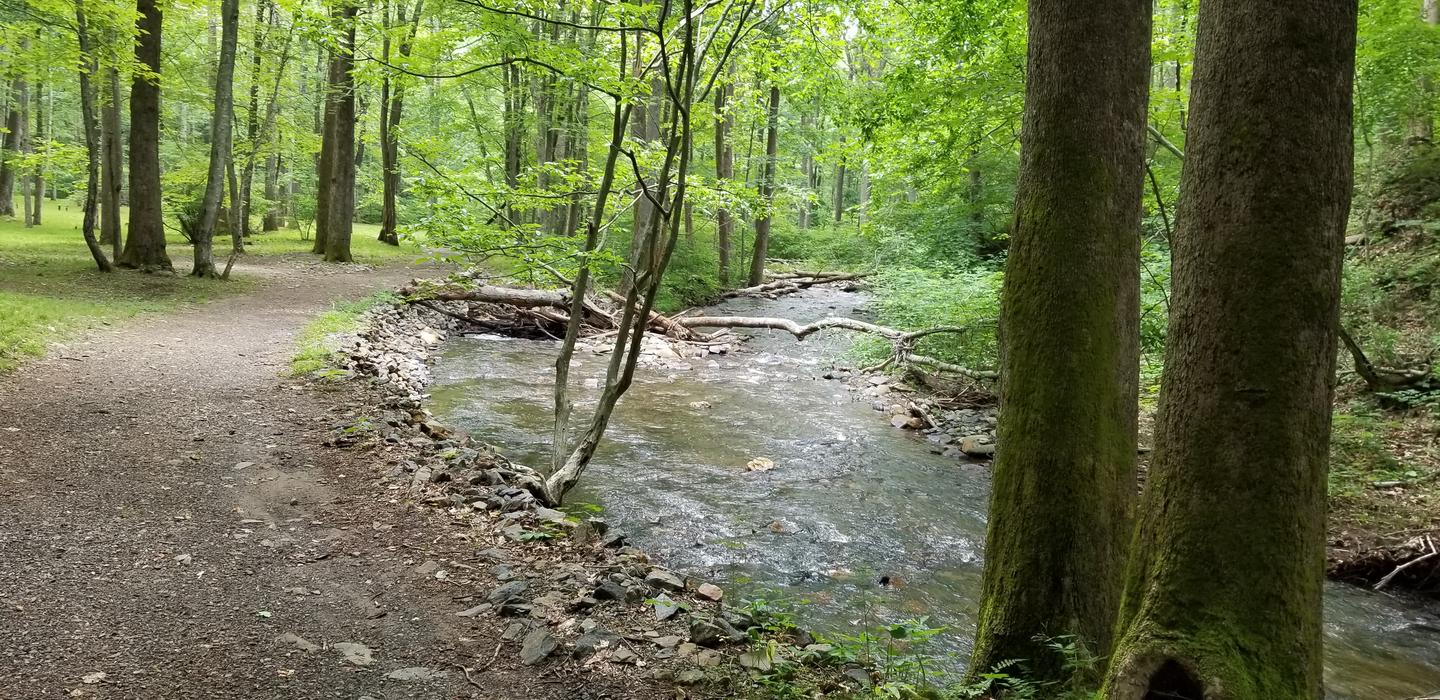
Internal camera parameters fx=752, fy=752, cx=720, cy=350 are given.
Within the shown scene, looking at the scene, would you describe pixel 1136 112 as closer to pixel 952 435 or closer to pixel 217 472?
pixel 217 472

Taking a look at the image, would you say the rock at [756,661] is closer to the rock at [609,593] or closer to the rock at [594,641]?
the rock at [594,641]

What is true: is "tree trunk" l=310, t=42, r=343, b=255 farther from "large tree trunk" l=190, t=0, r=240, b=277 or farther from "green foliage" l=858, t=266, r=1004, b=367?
"green foliage" l=858, t=266, r=1004, b=367

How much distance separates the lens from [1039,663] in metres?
3.18

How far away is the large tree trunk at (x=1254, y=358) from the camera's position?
2227 mm

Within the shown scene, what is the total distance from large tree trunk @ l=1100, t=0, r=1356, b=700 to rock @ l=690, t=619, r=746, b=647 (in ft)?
6.07

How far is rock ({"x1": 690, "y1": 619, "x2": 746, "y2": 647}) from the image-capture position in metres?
3.71

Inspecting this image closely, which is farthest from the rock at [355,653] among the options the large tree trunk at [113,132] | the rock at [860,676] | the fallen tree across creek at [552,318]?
the large tree trunk at [113,132]

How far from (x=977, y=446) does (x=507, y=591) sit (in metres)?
6.68

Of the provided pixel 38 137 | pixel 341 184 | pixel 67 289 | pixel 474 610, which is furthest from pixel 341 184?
pixel 474 610

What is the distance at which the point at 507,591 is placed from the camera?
13.4ft

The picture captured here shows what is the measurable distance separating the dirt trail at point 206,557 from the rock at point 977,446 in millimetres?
6457

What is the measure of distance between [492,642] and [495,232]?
10.3 ft

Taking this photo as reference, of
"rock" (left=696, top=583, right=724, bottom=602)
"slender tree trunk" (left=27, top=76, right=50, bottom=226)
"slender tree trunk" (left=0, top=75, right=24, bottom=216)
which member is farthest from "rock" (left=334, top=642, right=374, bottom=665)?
"slender tree trunk" (left=0, top=75, right=24, bottom=216)

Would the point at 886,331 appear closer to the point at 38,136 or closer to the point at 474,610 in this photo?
the point at 474,610
